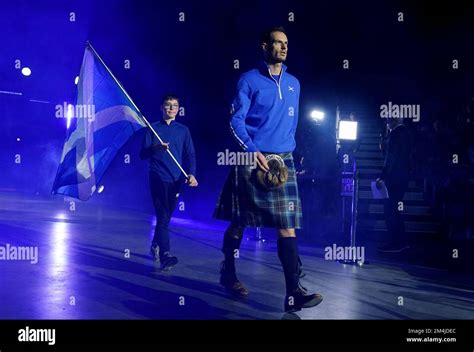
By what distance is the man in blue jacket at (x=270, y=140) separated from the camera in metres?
4.57

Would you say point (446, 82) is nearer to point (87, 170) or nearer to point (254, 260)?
Result: point (254, 260)

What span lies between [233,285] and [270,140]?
1.53m

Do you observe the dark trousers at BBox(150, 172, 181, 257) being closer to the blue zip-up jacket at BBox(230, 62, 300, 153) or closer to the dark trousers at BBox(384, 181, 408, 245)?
the blue zip-up jacket at BBox(230, 62, 300, 153)

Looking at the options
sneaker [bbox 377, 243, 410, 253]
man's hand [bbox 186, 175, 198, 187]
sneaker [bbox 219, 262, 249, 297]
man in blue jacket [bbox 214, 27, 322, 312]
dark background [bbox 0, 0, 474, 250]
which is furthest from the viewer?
dark background [bbox 0, 0, 474, 250]

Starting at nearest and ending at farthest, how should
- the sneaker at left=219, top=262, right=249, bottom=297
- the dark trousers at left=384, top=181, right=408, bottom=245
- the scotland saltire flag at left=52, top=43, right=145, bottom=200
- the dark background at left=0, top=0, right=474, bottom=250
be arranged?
1. the sneaker at left=219, top=262, right=249, bottom=297
2. the scotland saltire flag at left=52, top=43, right=145, bottom=200
3. the dark trousers at left=384, top=181, right=408, bottom=245
4. the dark background at left=0, top=0, right=474, bottom=250

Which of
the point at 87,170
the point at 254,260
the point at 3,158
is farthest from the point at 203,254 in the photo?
the point at 3,158

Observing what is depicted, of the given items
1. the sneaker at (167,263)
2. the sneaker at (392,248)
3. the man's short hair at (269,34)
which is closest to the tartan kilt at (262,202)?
the man's short hair at (269,34)

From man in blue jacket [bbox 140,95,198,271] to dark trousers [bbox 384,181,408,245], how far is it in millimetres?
3819

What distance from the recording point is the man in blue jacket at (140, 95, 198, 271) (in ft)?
21.1

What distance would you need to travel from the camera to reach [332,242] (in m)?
9.23

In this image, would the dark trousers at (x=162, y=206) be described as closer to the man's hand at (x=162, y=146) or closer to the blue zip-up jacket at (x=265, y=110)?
the man's hand at (x=162, y=146)

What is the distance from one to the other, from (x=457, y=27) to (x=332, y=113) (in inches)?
188

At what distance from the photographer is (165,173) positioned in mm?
6469

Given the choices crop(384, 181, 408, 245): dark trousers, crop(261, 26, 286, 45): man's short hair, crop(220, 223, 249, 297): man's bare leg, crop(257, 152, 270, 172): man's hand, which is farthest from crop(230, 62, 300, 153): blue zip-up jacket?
crop(384, 181, 408, 245): dark trousers
